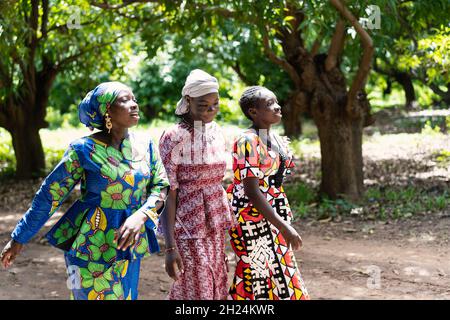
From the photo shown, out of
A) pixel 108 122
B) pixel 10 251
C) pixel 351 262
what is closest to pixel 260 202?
pixel 108 122

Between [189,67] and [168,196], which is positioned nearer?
[168,196]

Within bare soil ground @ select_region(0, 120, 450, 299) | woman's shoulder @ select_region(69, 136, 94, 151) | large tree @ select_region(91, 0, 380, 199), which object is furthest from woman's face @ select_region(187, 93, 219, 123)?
large tree @ select_region(91, 0, 380, 199)

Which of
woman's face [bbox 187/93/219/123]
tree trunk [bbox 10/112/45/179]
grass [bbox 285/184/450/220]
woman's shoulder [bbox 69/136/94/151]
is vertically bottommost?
grass [bbox 285/184/450/220]

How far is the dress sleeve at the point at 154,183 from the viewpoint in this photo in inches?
147

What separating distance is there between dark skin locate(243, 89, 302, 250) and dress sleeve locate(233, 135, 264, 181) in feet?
0.13

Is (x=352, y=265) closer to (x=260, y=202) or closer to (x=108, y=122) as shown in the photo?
(x=260, y=202)

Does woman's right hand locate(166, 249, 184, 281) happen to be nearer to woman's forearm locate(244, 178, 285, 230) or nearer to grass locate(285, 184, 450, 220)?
woman's forearm locate(244, 178, 285, 230)

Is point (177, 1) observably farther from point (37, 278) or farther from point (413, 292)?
point (413, 292)

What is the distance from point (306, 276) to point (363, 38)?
9.22 feet

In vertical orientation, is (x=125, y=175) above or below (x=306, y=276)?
above

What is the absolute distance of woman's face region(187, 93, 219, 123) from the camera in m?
4.00

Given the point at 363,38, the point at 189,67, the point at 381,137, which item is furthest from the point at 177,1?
the point at 189,67

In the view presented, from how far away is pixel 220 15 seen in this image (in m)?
8.17

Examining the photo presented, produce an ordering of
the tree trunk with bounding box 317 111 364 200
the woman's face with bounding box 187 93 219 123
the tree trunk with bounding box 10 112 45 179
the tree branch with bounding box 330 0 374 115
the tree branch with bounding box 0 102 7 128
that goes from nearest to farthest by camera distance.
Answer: the woman's face with bounding box 187 93 219 123 → the tree branch with bounding box 330 0 374 115 → the tree trunk with bounding box 317 111 364 200 → the tree branch with bounding box 0 102 7 128 → the tree trunk with bounding box 10 112 45 179
